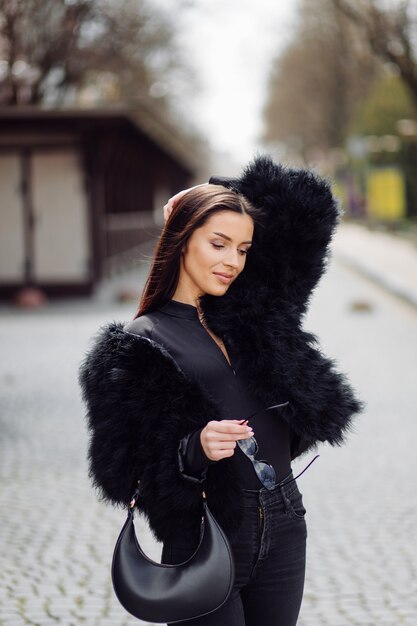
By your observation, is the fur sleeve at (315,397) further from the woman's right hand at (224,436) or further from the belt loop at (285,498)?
the woman's right hand at (224,436)

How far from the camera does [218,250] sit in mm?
2543

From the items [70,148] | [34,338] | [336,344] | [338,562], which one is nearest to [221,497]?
[338,562]

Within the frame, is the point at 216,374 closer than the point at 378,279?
Yes

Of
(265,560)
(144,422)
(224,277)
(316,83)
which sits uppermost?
(316,83)

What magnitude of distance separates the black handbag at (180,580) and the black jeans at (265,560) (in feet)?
0.39

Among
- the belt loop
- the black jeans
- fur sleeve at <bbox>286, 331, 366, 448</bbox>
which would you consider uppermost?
fur sleeve at <bbox>286, 331, 366, 448</bbox>

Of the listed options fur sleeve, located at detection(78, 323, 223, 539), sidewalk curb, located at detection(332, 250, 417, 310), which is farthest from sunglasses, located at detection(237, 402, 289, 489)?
sidewalk curb, located at detection(332, 250, 417, 310)

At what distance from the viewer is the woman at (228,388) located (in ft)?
7.90

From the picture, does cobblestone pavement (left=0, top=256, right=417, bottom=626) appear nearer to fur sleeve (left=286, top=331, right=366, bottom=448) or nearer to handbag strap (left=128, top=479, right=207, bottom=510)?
fur sleeve (left=286, top=331, right=366, bottom=448)

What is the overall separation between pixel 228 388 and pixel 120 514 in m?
3.41

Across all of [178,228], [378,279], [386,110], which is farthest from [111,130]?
[386,110]

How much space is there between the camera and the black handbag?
7.47ft

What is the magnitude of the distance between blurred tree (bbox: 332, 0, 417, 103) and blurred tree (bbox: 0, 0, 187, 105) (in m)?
5.48

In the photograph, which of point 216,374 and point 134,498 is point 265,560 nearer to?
point 134,498
